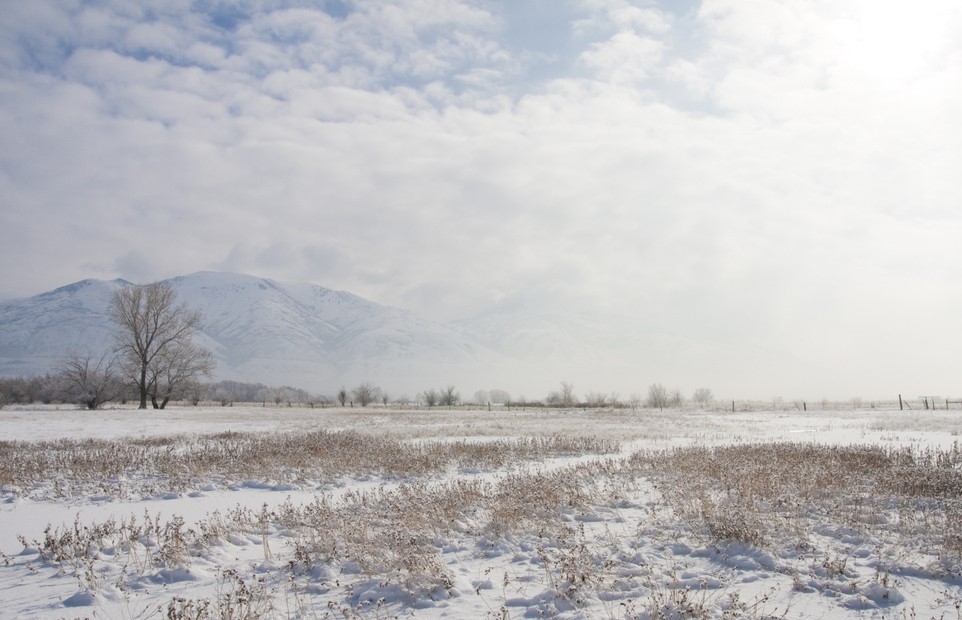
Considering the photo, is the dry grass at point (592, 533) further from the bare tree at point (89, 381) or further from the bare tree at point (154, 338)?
the bare tree at point (89, 381)

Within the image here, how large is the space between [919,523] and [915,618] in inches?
180

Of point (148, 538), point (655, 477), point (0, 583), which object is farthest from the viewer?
point (655, 477)

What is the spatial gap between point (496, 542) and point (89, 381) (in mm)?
76136

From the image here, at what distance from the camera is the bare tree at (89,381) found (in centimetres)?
6662

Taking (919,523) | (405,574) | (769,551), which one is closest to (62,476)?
(405,574)

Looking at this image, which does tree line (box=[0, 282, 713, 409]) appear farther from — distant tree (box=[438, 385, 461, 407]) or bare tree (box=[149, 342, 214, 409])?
distant tree (box=[438, 385, 461, 407])

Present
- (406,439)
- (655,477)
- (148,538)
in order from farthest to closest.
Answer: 1. (406,439)
2. (655,477)
3. (148,538)

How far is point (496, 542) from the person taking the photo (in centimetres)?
886

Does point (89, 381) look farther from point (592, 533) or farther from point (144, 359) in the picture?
point (592, 533)

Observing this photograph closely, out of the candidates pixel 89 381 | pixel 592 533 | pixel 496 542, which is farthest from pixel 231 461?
pixel 89 381

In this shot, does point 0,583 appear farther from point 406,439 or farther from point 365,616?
point 406,439

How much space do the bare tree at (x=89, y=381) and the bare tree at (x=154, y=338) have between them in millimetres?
3555

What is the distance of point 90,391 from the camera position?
6644 centimetres

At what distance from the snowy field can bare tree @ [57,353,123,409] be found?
2402 inches
